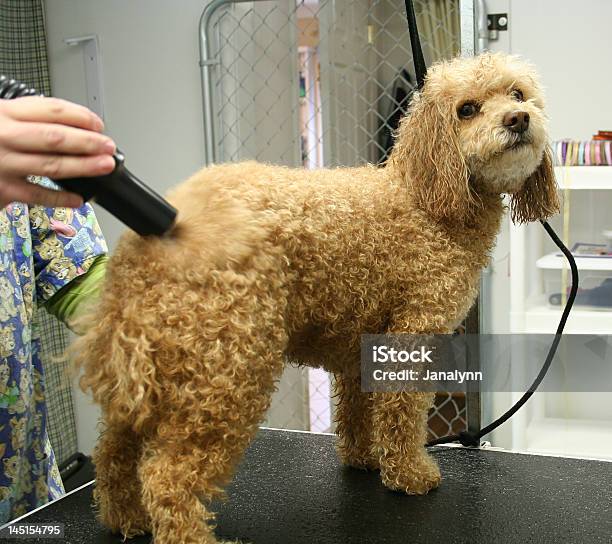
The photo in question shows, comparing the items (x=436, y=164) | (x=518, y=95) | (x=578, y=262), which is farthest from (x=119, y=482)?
(x=578, y=262)

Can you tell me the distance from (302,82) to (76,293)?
5.92 ft

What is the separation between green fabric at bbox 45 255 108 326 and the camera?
841 millimetres

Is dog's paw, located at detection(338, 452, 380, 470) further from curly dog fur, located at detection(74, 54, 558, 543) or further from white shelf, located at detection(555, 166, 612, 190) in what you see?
white shelf, located at detection(555, 166, 612, 190)

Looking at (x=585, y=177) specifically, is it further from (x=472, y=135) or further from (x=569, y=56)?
(x=472, y=135)

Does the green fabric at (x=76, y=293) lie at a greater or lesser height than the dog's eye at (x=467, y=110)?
lesser

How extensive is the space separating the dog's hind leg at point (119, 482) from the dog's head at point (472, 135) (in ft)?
1.31

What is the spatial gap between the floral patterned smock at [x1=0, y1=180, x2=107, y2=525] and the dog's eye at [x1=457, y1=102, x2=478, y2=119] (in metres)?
0.46

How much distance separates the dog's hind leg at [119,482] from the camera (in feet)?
2.34

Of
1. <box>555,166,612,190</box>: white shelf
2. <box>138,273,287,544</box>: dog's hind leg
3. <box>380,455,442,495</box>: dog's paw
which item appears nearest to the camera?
<box>138,273,287,544</box>: dog's hind leg

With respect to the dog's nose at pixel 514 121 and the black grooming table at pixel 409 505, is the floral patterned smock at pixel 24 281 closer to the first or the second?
the black grooming table at pixel 409 505

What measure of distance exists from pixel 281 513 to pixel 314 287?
11.5 inches

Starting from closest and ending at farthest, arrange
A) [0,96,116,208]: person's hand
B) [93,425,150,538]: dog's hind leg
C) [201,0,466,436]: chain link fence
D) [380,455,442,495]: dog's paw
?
[0,96,116,208]: person's hand < [93,425,150,538]: dog's hind leg < [380,455,442,495]: dog's paw < [201,0,466,436]: chain link fence

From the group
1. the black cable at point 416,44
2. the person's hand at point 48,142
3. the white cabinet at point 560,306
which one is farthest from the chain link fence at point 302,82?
the person's hand at point 48,142

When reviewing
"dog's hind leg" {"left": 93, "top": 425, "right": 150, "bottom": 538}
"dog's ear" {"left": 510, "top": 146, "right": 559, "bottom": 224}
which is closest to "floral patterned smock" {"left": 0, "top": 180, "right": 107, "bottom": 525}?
"dog's hind leg" {"left": 93, "top": 425, "right": 150, "bottom": 538}
